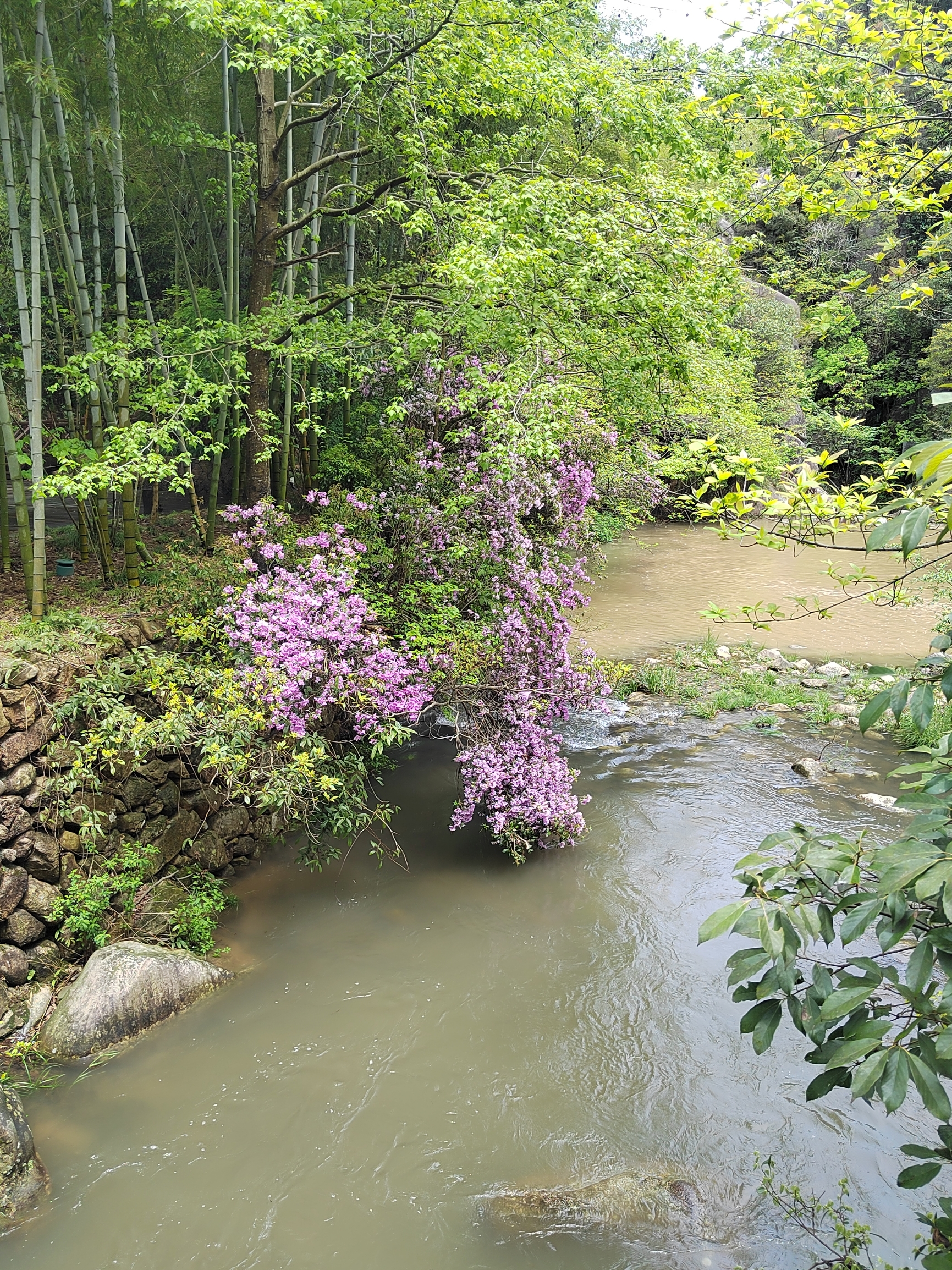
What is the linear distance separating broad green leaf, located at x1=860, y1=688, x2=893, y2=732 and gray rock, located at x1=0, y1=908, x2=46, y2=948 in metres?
3.83

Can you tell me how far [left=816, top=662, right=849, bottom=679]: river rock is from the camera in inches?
338

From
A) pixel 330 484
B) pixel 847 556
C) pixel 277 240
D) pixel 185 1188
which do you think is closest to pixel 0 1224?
pixel 185 1188

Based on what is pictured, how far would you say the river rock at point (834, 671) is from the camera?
8.59 m

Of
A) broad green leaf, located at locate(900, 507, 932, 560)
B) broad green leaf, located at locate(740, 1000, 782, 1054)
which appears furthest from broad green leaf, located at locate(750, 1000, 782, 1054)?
broad green leaf, located at locate(900, 507, 932, 560)

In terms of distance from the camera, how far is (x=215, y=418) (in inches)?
262

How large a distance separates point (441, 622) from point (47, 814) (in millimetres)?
2359

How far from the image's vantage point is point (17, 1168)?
3.04 meters

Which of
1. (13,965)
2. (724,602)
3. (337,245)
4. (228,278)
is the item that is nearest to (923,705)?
(13,965)

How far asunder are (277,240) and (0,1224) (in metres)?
5.84

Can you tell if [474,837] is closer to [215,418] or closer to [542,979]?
[542,979]

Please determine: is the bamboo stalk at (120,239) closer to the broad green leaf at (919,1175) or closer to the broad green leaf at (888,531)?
the broad green leaf at (888,531)

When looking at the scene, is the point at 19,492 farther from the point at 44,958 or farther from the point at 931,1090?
the point at 931,1090

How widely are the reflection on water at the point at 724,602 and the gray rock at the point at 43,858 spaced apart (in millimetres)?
6227

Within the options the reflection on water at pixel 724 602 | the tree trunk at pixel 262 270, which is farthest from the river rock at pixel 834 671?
the tree trunk at pixel 262 270
